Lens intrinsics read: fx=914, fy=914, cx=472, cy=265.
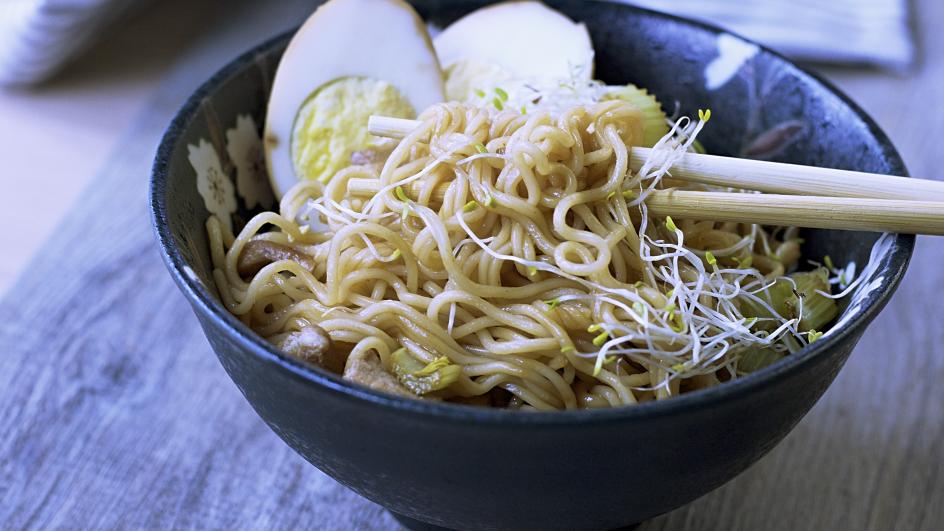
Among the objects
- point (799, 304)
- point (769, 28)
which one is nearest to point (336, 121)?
point (799, 304)

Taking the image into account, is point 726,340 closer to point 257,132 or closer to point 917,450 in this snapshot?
point 917,450

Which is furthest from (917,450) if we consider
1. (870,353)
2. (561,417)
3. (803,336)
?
(561,417)

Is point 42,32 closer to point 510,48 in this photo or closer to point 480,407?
point 510,48

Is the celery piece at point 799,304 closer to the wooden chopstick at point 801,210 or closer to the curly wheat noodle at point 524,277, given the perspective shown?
the curly wheat noodle at point 524,277

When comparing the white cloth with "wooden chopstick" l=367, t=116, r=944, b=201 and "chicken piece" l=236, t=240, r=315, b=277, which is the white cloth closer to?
"chicken piece" l=236, t=240, r=315, b=277

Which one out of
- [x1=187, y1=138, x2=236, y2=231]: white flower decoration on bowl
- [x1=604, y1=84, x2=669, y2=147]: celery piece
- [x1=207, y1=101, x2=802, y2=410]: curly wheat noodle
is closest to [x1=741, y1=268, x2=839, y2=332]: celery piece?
[x1=207, y1=101, x2=802, y2=410]: curly wheat noodle

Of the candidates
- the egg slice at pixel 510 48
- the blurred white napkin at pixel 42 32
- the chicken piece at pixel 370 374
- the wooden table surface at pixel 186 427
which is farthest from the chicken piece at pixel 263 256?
the blurred white napkin at pixel 42 32
